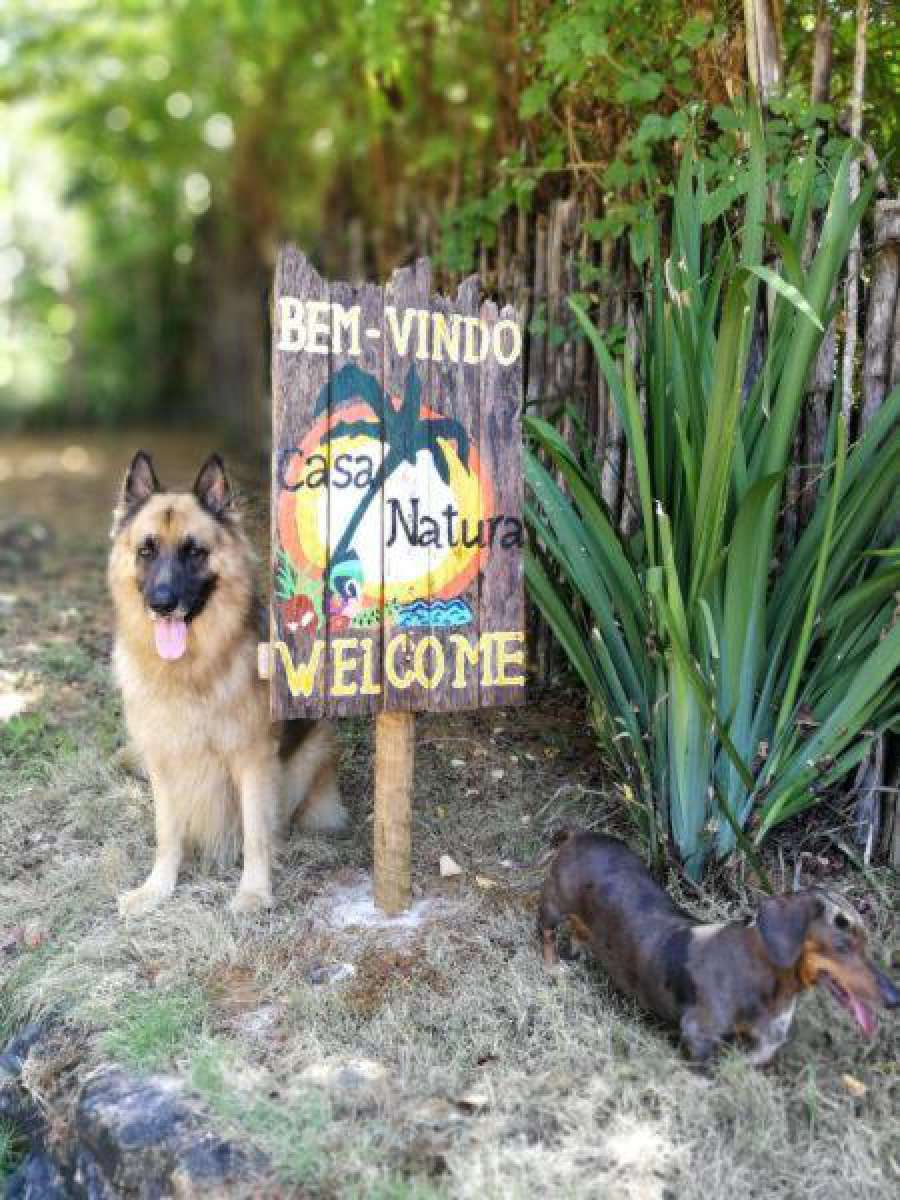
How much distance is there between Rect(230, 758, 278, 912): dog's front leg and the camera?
3576 mm

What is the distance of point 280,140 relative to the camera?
13562 millimetres

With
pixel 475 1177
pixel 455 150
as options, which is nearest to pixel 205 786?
pixel 475 1177

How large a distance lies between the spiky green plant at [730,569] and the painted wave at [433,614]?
402mm

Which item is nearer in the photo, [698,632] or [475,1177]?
[475,1177]

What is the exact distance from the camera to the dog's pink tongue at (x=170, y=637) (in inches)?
132

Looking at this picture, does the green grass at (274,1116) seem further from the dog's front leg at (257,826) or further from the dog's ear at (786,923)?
the dog's ear at (786,923)

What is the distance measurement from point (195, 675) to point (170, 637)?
0.23 m

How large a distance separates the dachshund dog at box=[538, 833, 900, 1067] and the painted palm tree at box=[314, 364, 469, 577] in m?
1.20

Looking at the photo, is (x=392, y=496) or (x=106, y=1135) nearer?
(x=106, y=1135)

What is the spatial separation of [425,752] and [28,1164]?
6.76ft

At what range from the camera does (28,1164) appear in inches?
114

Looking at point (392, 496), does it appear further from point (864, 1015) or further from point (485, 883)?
point (864, 1015)

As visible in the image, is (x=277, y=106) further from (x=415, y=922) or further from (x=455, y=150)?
(x=415, y=922)

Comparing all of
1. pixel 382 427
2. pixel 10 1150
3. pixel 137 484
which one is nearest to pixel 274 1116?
pixel 10 1150
